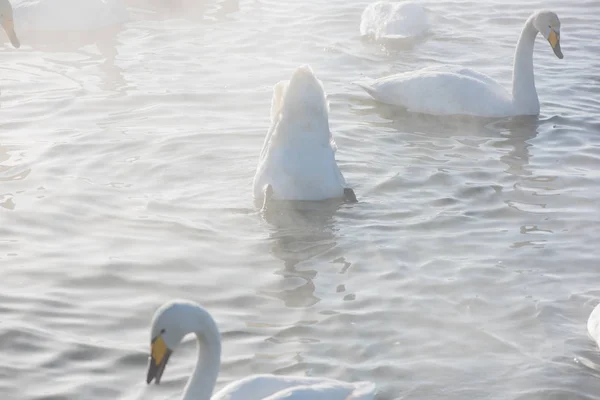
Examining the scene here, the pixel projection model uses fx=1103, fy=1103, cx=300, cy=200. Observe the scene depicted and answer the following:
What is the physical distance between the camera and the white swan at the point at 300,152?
866 cm

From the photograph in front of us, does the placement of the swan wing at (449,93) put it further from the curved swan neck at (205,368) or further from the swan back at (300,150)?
the curved swan neck at (205,368)

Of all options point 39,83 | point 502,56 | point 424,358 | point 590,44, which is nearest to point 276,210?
point 424,358

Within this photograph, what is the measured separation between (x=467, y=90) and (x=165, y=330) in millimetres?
7259

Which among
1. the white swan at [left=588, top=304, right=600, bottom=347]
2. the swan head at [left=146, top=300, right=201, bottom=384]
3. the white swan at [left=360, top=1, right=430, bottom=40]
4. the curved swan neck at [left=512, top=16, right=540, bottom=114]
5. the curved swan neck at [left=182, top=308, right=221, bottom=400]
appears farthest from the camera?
the white swan at [left=360, top=1, right=430, bottom=40]

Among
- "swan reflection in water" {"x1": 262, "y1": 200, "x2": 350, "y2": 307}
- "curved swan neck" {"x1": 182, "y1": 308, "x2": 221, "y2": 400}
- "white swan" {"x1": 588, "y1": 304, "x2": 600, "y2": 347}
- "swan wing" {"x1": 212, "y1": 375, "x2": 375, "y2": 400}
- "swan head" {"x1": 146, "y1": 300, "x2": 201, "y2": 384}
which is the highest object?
"swan head" {"x1": 146, "y1": 300, "x2": 201, "y2": 384}

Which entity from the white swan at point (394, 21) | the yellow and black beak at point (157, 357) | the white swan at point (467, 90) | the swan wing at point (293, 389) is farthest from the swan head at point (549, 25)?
the yellow and black beak at point (157, 357)

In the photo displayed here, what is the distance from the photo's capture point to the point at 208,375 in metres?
4.90

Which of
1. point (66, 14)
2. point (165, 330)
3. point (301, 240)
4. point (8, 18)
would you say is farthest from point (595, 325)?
point (66, 14)

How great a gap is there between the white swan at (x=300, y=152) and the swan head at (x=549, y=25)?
389 cm

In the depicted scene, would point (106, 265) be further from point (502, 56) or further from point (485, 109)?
point (502, 56)

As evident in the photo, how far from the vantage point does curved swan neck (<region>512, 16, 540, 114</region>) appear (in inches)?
452

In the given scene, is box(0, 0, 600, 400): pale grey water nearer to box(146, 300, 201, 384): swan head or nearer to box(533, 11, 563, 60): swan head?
box(533, 11, 563, 60): swan head

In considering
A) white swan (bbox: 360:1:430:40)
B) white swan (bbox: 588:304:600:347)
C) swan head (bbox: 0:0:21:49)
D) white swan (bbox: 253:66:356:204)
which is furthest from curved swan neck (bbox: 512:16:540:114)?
swan head (bbox: 0:0:21:49)

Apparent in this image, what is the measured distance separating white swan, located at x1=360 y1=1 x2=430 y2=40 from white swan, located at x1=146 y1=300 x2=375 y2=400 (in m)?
9.74
